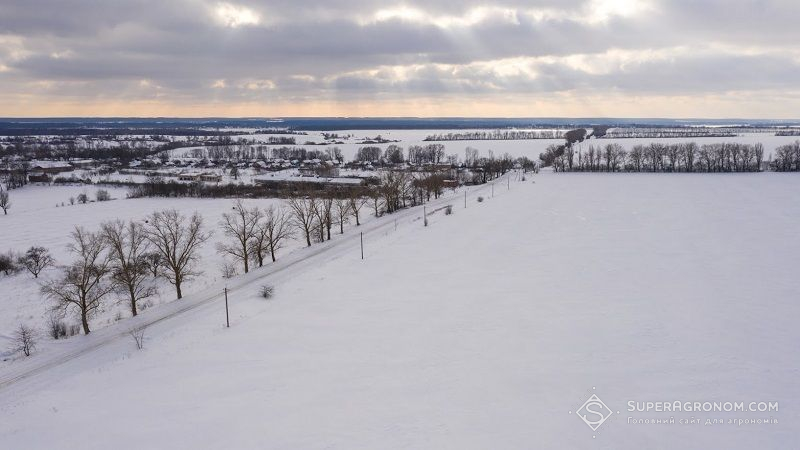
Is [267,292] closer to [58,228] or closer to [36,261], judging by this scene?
[36,261]

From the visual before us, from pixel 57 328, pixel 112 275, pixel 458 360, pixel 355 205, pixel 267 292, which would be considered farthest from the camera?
pixel 355 205

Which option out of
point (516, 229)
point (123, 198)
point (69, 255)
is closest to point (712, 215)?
point (516, 229)

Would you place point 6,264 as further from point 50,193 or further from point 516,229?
point 50,193

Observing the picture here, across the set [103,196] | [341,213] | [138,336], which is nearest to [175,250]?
[138,336]

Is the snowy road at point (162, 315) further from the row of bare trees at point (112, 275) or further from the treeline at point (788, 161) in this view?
the treeline at point (788, 161)

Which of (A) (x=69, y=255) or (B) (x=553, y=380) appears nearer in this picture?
(B) (x=553, y=380)

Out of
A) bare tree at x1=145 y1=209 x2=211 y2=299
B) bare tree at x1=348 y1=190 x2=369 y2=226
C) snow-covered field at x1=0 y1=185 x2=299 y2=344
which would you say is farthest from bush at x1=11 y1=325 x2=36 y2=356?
bare tree at x1=348 y1=190 x2=369 y2=226

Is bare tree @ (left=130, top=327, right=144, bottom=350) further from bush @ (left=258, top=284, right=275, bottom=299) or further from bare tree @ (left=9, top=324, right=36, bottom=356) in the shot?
bush @ (left=258, top=284, right=275, bottom=299)
